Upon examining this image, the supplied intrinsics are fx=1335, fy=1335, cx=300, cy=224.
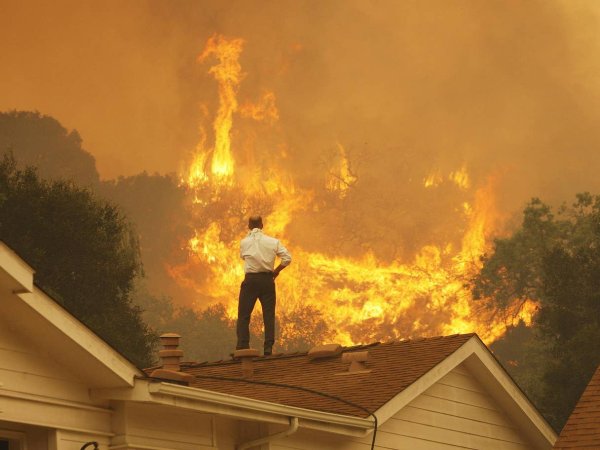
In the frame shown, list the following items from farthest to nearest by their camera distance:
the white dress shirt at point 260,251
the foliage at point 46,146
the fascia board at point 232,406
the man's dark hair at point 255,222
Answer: the foliage at point 46,146
the man's dark hair at point 255,222
the white dress shirt at point 260,251
the fascia board at point 232,406

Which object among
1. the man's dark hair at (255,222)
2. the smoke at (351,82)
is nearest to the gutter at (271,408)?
the man's dark hair at (255,222)

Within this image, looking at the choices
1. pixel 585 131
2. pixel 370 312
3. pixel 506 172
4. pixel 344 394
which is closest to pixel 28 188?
pixel 370 312

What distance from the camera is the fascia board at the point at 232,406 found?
12.1 metres

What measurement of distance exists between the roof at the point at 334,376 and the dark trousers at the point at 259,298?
30.2 inches

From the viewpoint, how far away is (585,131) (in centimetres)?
10481

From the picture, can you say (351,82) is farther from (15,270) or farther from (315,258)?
(15,270)

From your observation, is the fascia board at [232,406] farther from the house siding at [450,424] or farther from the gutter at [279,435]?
the house siding at [450,424]

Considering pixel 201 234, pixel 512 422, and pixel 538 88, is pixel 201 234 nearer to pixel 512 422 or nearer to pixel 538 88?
pixel 538 88

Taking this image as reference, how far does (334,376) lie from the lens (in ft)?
55.0

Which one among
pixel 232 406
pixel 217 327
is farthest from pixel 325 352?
pixel 217 327

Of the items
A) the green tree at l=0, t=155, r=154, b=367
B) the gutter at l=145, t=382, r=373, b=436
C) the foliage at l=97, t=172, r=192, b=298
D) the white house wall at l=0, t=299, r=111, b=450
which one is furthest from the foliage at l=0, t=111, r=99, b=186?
the white house wall at l=0, t=299, r=111, b=450

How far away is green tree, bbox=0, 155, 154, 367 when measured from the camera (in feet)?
155

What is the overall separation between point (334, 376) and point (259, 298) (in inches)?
96.0

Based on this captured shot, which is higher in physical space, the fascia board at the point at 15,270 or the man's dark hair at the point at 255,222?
the man's dark hair at the point at 255,222
